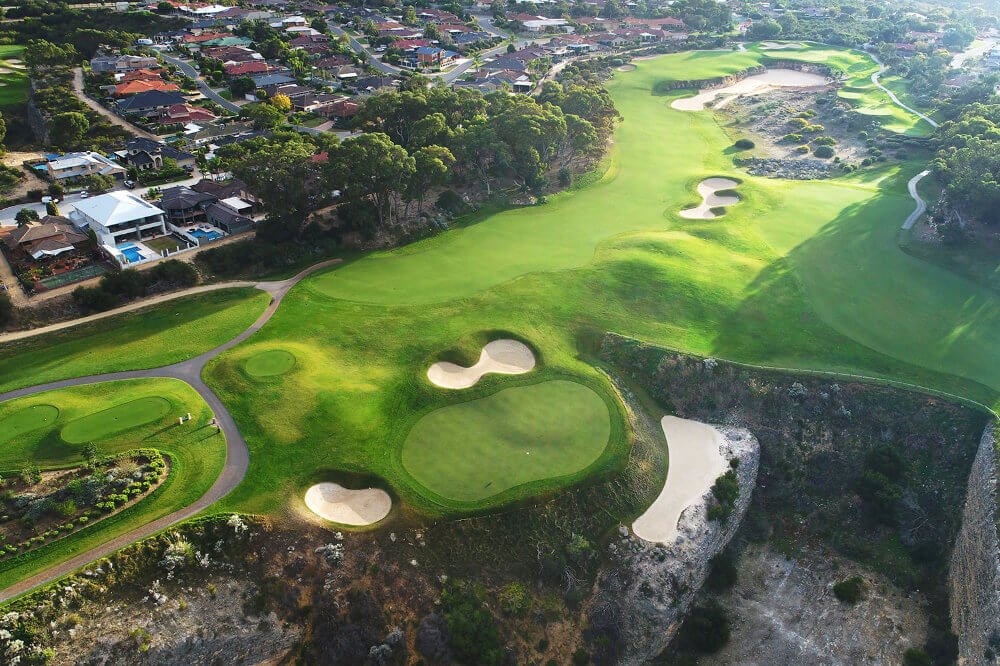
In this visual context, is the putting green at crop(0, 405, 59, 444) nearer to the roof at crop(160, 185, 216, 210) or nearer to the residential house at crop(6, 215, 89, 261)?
the residential house at crop(6, 215, 89, 261)

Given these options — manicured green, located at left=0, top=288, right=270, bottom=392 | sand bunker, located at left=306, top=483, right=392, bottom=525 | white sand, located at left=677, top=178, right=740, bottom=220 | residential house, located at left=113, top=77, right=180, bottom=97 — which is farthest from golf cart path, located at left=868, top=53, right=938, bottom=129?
residential house, located at left=113, top=77, right=180, bottom=97

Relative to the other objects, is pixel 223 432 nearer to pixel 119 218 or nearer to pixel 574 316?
pixel 574 316

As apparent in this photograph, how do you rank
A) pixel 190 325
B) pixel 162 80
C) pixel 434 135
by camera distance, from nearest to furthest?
pixel 190 325, pixel 434 135, pixel 162 80

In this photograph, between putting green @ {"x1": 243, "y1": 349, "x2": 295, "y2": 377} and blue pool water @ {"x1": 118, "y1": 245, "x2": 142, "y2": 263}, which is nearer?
putting green @ {"x1": 243, "y1": 349, "x2": 295, "y2": 377}

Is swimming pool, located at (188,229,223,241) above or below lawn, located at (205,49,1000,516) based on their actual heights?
above

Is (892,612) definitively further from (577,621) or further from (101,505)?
(101,505)

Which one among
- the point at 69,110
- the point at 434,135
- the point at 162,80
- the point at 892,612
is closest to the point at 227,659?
the point at 892,612

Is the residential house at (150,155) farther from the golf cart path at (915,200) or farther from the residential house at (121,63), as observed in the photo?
the golf cart path at (915,200)
